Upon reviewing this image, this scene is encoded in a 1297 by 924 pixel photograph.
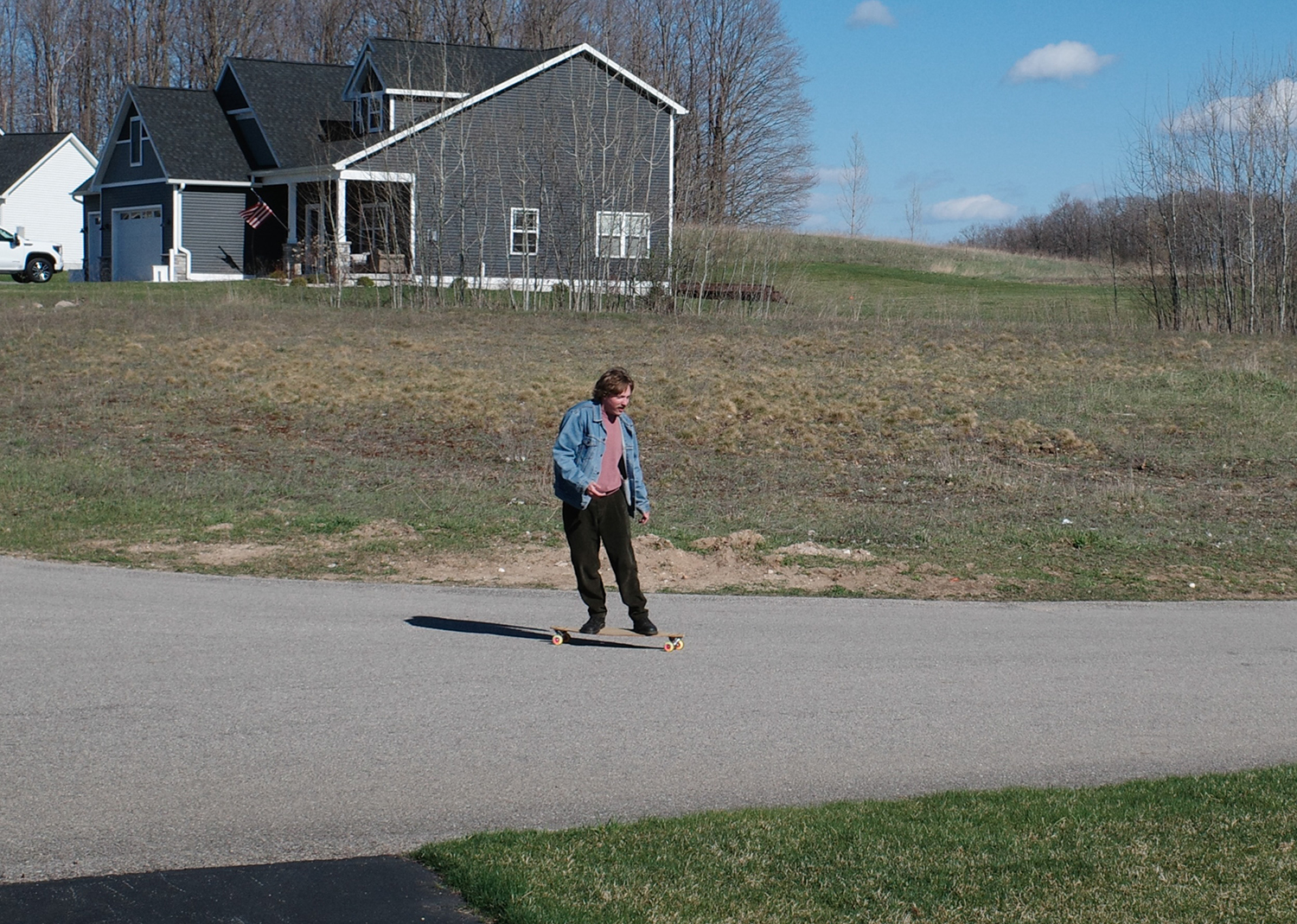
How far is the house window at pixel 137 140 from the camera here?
4628cm

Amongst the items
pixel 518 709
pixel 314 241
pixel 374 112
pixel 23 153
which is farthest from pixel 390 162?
pixel 518 709

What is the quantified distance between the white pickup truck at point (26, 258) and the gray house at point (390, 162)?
2.37 m

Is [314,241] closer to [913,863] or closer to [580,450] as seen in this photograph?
[580,450]

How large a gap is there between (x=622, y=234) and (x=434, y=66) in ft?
37.6

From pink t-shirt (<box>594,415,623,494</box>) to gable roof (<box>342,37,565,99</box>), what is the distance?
34260 mm

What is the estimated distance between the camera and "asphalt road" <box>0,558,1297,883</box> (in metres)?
5.90

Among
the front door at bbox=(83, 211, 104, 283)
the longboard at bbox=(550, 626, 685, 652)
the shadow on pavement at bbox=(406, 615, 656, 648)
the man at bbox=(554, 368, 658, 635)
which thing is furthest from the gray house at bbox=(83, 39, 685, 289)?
the longboard at bbox=(550, 626, 685, 652)

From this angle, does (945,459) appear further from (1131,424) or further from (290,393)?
(290,393)

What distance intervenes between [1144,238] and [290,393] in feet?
75.2

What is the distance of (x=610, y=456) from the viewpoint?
9.01 metres

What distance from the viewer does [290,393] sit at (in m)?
21.7

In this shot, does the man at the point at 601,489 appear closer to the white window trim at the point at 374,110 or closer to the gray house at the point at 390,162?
the gray house at the point at 390,162

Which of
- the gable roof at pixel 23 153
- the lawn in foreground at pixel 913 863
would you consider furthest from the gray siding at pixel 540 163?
the lawn in foreground at pixel 913 863

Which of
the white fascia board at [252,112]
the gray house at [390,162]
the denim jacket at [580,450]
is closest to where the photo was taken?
the denim jacket at [580,450]
